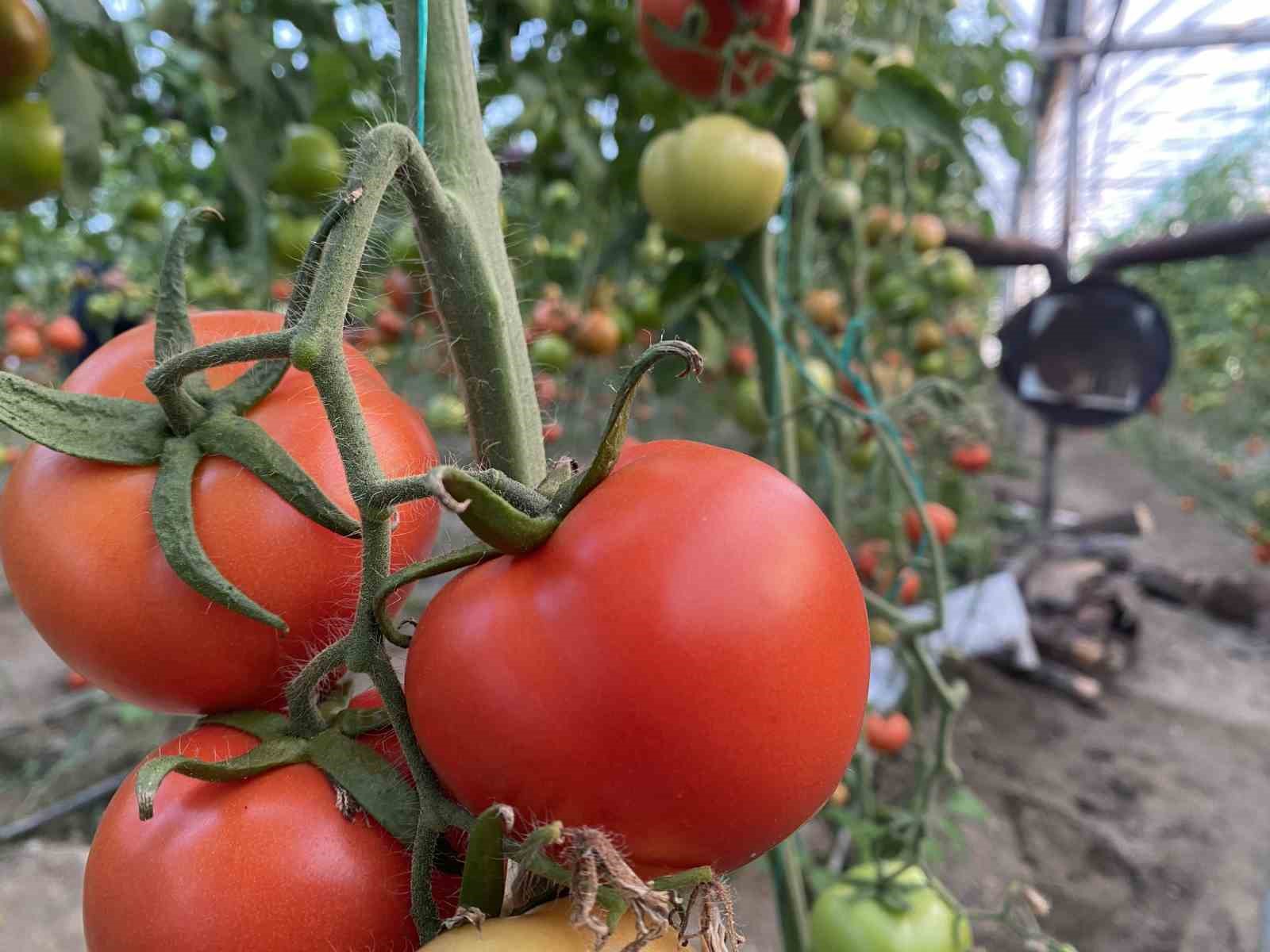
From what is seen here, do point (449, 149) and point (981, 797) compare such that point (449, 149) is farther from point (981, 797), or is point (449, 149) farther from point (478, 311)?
point (981, 797)

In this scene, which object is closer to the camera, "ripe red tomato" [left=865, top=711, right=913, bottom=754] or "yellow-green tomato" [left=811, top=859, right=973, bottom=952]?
"yellow-green tomato" [left=811, top=859, right=973, bottom=952]

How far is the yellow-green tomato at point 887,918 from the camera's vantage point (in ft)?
2.59

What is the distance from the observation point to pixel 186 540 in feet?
0.87

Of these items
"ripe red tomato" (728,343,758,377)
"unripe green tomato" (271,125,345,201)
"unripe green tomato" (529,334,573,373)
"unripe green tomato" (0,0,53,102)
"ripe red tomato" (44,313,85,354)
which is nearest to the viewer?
"unripe green tomato" (0,0,53,102)

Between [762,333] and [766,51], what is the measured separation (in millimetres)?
294

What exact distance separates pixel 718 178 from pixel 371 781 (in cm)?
69


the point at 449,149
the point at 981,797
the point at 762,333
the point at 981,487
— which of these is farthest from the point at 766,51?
the point at 981,487

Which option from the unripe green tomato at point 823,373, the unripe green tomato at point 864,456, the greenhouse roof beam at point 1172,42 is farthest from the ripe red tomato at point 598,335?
the greenhouse roof beam at point 1172,42

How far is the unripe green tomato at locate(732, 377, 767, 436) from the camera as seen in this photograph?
1.41m

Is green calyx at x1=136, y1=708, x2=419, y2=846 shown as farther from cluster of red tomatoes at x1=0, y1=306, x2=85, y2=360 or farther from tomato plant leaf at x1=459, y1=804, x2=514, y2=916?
cluster of red tomatoes at x1=0, y1=306, x2=85, y2=360

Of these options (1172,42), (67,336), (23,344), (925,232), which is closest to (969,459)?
(925,232)

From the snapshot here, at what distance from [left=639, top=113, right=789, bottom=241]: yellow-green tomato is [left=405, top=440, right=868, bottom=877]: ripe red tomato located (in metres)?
0.65

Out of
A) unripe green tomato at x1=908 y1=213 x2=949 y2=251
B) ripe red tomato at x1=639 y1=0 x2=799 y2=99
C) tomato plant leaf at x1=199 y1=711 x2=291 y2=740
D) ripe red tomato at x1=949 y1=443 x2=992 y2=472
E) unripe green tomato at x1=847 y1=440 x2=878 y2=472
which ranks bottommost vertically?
ripe red tomato at x1=949 y1=443 x2=992 y2=472

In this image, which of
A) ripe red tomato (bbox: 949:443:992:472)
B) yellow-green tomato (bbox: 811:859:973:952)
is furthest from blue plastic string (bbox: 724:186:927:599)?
ripe red tomato (bbox: 949:443:992:472)
